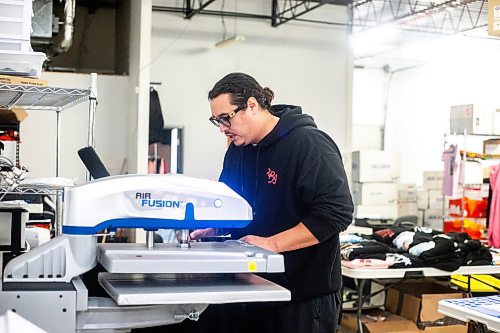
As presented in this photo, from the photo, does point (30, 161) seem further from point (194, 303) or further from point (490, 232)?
point (194, 303)

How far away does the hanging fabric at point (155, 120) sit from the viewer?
7.25 meters

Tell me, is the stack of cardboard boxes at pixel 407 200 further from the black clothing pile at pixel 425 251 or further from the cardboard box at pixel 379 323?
the cardboard box at pixel 379 323

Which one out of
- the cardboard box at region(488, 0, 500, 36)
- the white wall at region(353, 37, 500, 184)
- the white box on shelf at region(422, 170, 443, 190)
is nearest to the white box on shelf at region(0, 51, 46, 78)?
the cardboard box at region(488, 0, 500, 36)

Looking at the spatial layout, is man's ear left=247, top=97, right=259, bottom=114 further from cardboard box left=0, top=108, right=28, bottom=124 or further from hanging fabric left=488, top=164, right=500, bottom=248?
hanging fabric left=488, top=164, right=500, bottom=248

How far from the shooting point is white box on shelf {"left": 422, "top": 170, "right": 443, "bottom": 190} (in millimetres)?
9805

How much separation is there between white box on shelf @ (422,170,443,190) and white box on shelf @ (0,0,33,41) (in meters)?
8.22

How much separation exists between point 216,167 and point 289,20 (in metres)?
2.07

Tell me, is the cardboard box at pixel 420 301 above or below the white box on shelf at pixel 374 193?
below

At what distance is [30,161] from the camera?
658 cm

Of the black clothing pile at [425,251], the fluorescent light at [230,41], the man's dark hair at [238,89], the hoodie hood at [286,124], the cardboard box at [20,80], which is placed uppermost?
the fluorescent light at [230,41]

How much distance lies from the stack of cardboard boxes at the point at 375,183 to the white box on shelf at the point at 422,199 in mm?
798

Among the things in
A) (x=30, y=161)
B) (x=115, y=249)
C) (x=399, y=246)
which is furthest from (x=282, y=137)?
(x=30, y=161)

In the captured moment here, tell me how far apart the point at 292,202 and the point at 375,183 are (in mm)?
7427

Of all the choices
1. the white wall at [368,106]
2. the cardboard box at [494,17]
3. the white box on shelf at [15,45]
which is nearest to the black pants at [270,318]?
the white box on shelf at [15,45]
